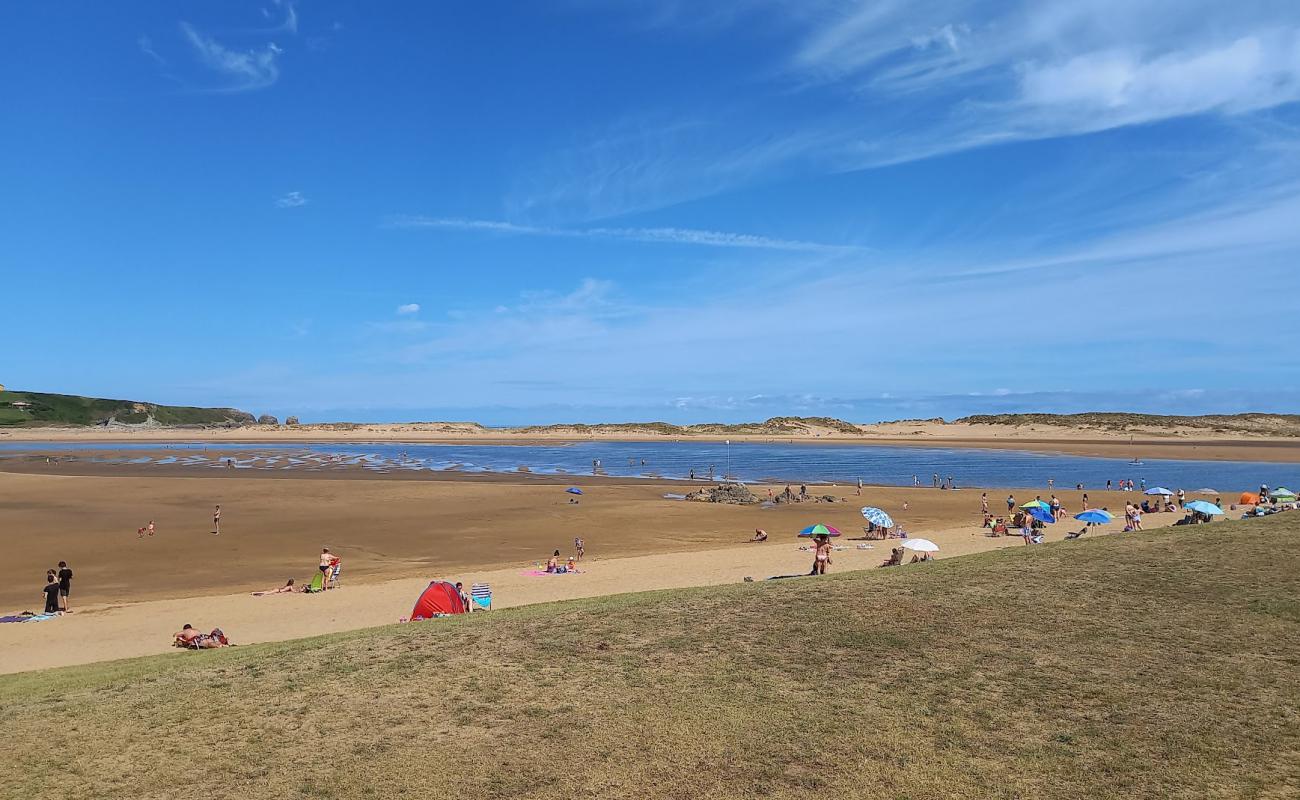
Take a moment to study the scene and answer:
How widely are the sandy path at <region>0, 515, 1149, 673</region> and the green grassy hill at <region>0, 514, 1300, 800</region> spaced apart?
141 inches

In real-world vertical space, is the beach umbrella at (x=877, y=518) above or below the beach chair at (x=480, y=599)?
above

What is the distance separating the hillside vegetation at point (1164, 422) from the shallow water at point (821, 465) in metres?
38.4

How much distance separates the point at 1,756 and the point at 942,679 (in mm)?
10696

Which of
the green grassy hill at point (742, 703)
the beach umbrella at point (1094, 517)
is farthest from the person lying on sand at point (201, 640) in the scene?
the beach umbrella at point (1094, 517)

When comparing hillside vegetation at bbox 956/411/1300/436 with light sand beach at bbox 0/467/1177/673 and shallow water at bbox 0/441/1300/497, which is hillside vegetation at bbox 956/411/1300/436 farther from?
light sand beach at bbox 0/467/1177/673

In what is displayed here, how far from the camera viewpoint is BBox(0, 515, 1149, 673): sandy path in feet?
55.3

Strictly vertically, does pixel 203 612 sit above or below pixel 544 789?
below

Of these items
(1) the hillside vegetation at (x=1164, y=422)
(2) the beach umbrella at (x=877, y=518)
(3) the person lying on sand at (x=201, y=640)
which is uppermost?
(1) the hillside vegetation at (x=1164, y=422)

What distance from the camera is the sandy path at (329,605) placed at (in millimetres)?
16859

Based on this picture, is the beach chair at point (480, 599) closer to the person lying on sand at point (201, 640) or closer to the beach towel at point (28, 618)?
the person lying on sand at point (201, 640)

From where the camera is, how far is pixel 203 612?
19.8 metres

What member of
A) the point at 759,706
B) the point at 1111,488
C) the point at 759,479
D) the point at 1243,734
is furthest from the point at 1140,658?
the point at 759,479

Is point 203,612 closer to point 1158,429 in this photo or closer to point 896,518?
point 896,518

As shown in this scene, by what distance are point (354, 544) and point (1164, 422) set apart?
434 feet
